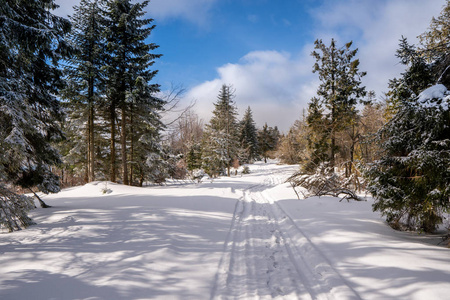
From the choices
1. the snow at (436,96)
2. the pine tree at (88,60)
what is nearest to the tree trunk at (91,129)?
the pine tree at (88,60)

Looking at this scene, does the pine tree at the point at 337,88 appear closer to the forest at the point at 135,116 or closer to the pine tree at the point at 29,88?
the forest at the point at 135,116

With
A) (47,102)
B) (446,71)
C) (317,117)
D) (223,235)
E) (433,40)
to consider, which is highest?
(433,40)

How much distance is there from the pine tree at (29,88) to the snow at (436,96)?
837cm

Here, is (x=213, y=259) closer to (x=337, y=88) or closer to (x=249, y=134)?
(x=337, y=88)

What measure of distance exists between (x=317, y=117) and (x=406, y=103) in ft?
37.3

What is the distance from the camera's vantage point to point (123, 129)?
12688 mm

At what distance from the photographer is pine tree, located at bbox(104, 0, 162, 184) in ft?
40.4

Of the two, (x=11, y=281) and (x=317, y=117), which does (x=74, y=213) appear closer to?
(x=11, y=281)

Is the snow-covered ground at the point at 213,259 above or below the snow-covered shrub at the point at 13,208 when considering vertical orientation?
below

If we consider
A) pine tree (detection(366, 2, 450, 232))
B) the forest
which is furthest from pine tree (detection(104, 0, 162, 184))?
pine tree (detection(366, 2, 450, 232))

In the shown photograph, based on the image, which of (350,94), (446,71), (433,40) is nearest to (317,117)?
(350,94)

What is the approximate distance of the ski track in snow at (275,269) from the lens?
285cm

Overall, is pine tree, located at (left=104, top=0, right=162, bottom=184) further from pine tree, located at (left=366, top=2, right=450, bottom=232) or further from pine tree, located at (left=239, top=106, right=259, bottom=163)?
pine tree, located at (left=239, top=106, right=259, bottom=163)

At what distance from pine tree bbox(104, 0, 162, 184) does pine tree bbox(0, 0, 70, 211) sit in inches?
210
